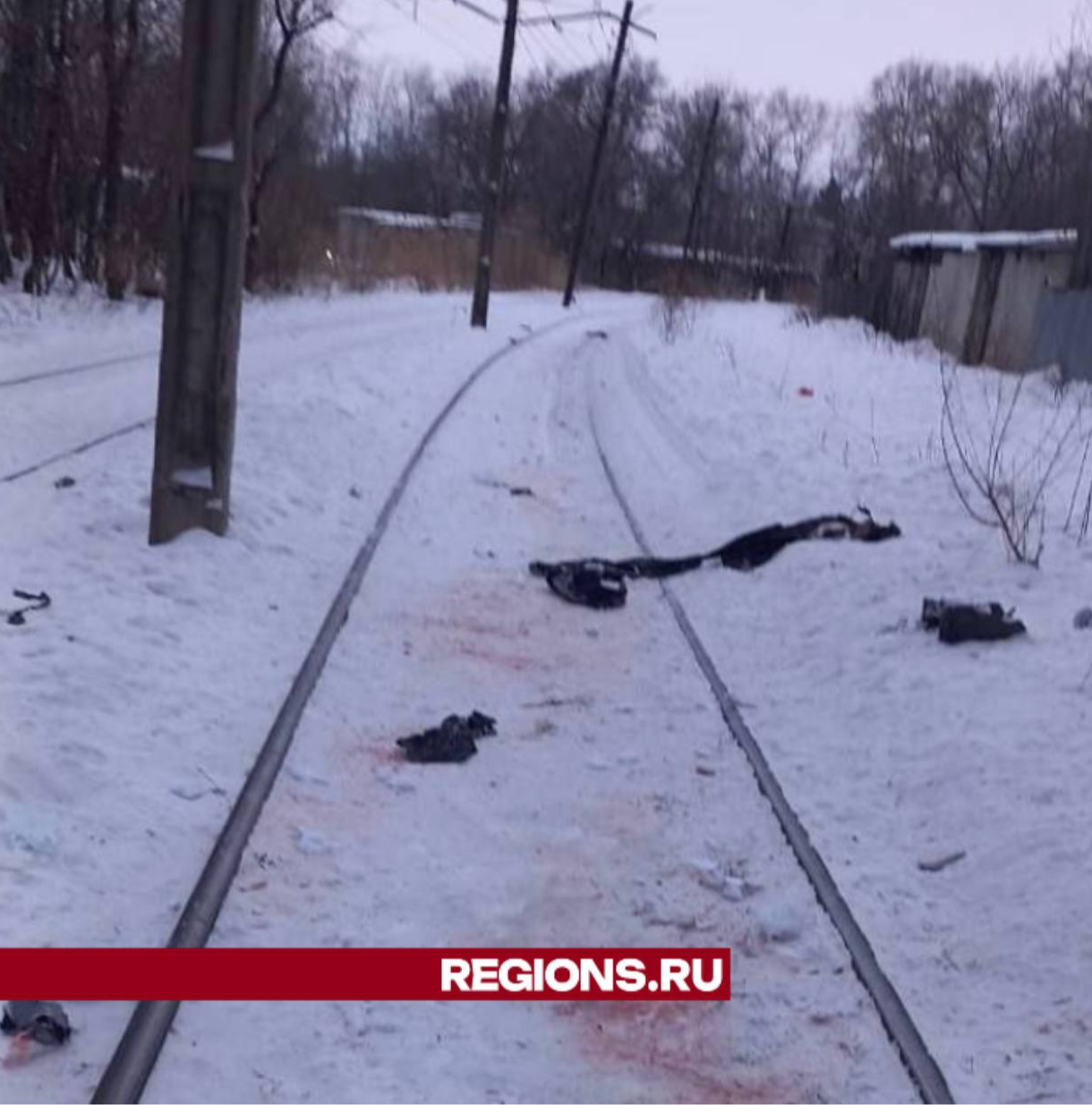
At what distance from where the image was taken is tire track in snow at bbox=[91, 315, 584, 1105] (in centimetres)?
386

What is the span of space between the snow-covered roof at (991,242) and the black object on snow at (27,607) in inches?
1023

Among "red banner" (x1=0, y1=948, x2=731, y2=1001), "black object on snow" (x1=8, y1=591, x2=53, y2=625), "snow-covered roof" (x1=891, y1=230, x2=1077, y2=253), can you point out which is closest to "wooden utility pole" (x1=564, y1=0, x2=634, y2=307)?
"snow-covered roof" (x1=891, y1=230, x2=1077, y2=253)

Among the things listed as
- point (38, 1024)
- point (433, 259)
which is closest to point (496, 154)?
point (433, 259)

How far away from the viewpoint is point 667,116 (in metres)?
96.6

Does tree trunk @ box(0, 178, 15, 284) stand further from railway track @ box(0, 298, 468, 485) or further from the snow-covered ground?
the snow-covered ground

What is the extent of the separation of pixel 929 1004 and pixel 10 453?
27.6 feet

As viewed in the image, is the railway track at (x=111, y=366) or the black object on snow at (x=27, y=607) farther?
the railway track at (x=111, y=366)

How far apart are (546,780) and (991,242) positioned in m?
30.5

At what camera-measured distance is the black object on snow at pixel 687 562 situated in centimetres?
959

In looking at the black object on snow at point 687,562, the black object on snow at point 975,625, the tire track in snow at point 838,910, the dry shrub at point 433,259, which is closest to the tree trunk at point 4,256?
the black object on snow at point 687,562

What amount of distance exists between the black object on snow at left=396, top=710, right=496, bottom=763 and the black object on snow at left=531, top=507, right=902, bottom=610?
265 centimetres

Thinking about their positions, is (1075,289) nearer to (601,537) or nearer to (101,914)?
(601,537)

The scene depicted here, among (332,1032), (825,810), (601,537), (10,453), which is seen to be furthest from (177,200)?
(332,1032)

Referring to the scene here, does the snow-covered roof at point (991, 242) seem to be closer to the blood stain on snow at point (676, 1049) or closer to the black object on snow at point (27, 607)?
the black object on snow at point (27, 607)
